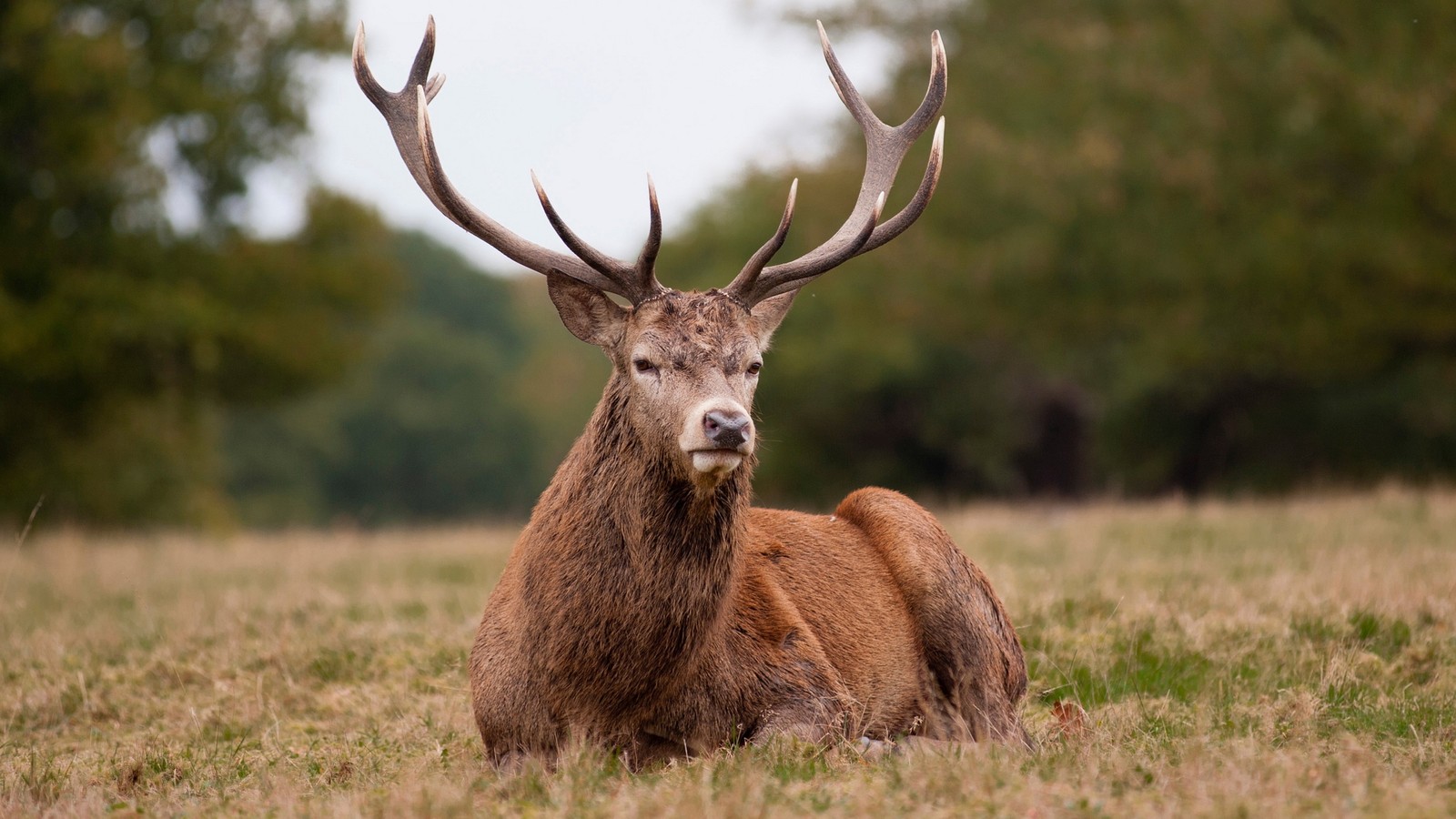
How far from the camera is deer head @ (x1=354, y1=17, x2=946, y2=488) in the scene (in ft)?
16.1

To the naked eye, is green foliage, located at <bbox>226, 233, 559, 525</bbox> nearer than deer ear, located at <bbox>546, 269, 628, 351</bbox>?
No

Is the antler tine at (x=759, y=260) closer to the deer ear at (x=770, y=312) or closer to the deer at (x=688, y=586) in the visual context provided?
the deer at (x=688, y=586)

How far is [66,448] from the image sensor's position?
71.9 feet

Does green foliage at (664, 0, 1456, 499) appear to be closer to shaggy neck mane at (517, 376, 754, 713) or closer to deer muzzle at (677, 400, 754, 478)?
shaggy neck mane at (517, 376, 754, 713)

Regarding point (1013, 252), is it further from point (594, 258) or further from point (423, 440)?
Answer: point (423, 440)

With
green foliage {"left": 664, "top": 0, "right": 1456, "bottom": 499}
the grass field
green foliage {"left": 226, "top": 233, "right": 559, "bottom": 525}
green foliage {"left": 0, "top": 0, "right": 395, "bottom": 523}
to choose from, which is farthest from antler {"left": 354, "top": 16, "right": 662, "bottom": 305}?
green foliage {"left": 226, "top": 233, "right": 559, "bottom": 525}

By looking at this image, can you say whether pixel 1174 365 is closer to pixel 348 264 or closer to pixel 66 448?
pixel 348 264

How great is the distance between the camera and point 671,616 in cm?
493

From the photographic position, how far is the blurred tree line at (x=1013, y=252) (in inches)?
632

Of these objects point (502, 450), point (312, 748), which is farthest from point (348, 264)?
point (502, 450)

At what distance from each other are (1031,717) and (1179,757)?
155cm

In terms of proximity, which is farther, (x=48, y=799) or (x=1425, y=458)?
(x=1425, y=458)

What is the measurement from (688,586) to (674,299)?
1.05 metres

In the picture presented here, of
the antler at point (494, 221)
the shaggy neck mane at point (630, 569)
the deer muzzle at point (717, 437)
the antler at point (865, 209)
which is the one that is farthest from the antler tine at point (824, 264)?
the deer muzzle at point (717, 437)
